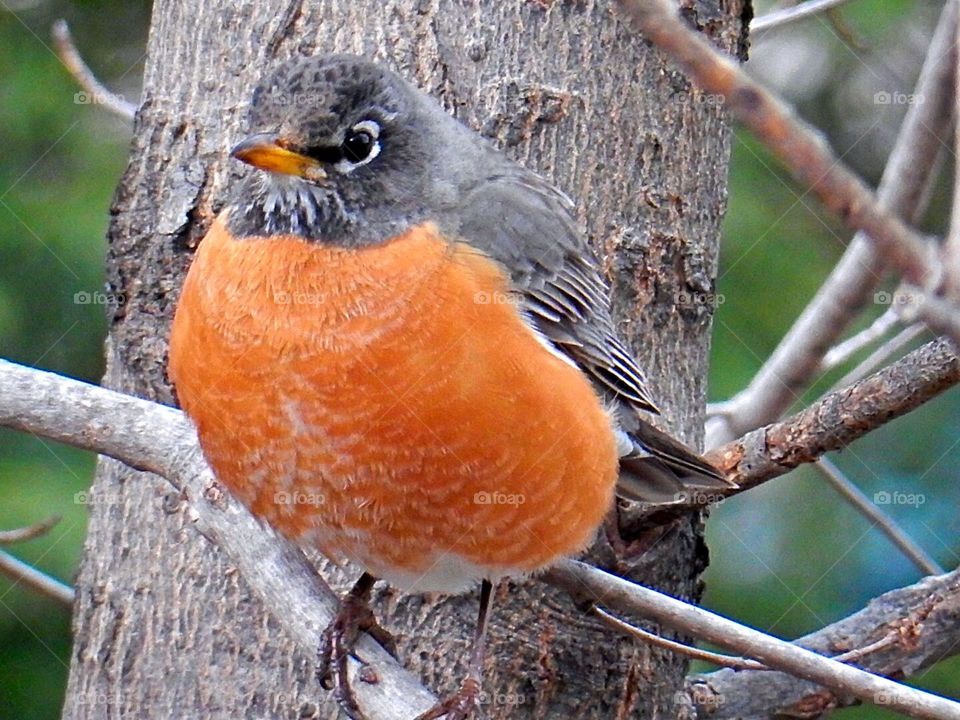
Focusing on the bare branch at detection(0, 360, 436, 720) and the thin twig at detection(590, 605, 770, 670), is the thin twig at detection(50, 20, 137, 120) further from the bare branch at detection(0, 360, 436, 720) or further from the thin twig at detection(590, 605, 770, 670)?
the thin twig at detection(590, 605, 770, 670)

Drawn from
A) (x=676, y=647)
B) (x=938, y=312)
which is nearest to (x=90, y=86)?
(x=676, y=647)

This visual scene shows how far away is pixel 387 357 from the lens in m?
2.17

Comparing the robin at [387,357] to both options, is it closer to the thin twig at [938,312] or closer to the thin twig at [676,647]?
the thin twig at [676,647]

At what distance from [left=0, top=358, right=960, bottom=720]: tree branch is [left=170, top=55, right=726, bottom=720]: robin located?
0.05 meters

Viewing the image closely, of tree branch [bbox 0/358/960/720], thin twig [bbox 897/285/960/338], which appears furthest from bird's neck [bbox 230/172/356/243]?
thin twig [bbox 897/285/960/338]

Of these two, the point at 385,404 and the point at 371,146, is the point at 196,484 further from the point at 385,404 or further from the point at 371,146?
the point at 371,146

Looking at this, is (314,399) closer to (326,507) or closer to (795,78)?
(326,507)

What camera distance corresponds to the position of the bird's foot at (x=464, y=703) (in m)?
2.27

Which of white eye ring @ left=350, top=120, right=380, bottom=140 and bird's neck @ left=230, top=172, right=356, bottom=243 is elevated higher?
white eye ring @ left=350, top=120, right=380, bottom=140

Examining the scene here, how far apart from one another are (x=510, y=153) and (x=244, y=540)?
963 millimetres

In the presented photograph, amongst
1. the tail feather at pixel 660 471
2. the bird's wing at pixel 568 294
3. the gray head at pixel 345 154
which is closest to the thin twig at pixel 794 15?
the bird's wing at pixel 568 294

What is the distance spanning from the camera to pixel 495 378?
221 cm

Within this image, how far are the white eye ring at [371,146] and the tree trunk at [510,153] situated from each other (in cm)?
27

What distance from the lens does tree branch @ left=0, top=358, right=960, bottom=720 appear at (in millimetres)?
2025
